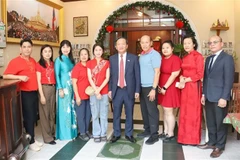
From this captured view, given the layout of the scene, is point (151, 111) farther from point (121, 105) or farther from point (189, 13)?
point (189, 13)

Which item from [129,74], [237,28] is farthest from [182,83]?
[237,28]

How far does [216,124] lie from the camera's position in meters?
2.71

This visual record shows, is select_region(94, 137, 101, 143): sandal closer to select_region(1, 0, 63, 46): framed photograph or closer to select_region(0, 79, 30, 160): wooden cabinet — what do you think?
select_region(0, 79, 30, 160): wooden cabinet

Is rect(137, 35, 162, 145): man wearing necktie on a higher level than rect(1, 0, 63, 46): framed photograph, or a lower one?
lower

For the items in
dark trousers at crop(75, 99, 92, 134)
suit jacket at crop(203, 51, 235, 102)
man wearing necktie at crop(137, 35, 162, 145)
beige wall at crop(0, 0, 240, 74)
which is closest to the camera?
suit jacket at crop(203, 51, 235, 102)

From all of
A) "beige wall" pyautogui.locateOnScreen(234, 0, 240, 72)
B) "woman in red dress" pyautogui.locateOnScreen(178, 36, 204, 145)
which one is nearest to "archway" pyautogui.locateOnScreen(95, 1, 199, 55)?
"beige wall" pyautogui.locateOnScreen(234, 0, 240, 72)

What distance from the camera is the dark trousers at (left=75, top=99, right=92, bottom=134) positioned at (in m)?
3.13

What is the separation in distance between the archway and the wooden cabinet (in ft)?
11.2

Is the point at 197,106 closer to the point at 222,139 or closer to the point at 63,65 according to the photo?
the point at 222,139

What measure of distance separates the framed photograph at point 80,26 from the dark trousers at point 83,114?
10.6 ft

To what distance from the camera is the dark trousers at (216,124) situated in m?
2.63

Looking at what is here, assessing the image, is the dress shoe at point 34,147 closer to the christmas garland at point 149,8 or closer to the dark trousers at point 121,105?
the dark trousers at point 121,105

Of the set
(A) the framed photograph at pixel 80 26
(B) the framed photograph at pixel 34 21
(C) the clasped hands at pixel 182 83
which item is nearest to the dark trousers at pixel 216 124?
(C) the clasped hands at pixel 182 83

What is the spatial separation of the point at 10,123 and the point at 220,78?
2.33m
